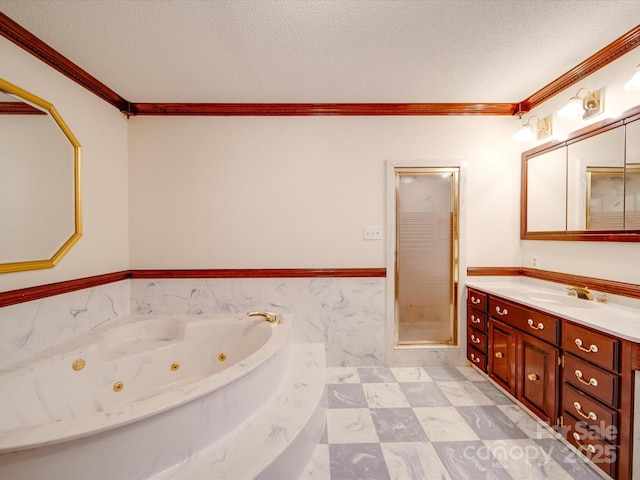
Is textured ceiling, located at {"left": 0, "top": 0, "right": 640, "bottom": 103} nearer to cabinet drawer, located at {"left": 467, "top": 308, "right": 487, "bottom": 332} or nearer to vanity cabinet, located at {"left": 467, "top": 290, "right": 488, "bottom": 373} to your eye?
vanity cabinet, located at {"left": 467, "top": 290, "right": 488, "bottom": 373}

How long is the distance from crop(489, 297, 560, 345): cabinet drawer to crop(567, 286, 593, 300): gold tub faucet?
1.45ft

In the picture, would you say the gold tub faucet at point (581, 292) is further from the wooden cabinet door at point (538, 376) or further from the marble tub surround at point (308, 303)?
the marble tub surround at point (308, 303)

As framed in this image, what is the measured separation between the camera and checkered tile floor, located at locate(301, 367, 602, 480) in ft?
4.65

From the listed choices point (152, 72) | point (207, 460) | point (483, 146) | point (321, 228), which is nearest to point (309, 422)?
point (207, 460)

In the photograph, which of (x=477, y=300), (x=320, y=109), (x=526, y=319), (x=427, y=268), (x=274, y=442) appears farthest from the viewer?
(x=427, y=268)

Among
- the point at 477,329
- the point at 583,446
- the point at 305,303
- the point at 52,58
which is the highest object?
the point at 52,58

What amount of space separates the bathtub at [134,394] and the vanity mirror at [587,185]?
2.30 m

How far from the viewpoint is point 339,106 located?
247cm

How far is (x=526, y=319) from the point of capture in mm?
1801

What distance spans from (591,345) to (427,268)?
1.29 meters

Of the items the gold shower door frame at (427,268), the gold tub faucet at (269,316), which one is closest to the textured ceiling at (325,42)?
the gold shower door frame at (427,268)

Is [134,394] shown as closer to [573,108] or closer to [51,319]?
[51,319]

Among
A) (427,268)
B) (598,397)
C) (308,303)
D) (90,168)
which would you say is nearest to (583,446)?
(598,397)

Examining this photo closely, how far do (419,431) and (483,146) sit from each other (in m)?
2.49
